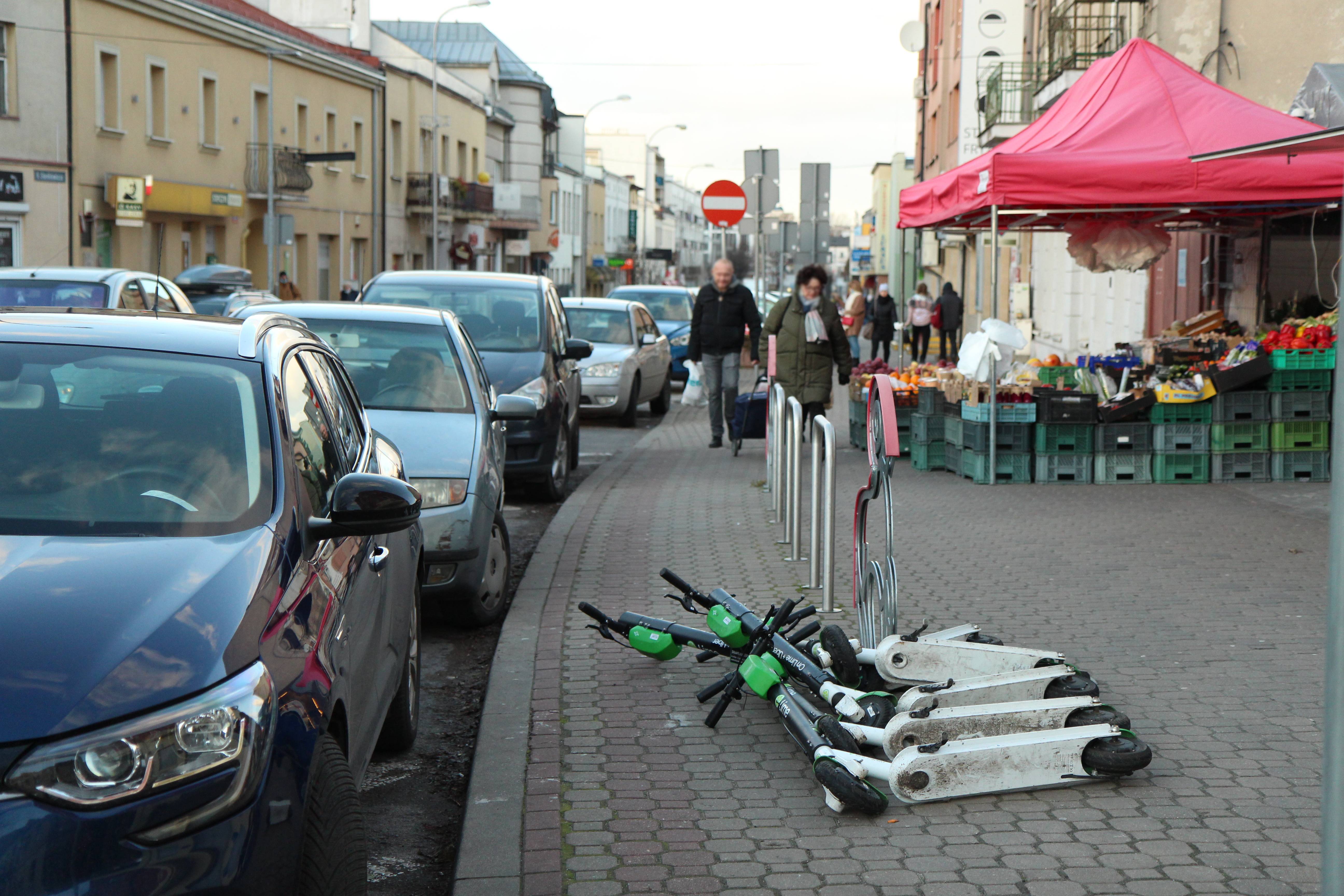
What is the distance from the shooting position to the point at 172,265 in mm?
32062

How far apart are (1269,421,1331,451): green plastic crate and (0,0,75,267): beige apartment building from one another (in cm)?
2207

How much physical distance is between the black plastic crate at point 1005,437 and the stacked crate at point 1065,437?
93mm

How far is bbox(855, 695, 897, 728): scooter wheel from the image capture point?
4805mm

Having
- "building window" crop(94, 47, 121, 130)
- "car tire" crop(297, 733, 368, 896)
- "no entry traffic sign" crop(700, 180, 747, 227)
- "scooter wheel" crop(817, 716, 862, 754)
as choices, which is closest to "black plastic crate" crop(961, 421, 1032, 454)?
"no entry traffic sign" crop(700, 180, 747, 227)

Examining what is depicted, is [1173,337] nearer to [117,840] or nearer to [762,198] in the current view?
[762,198]

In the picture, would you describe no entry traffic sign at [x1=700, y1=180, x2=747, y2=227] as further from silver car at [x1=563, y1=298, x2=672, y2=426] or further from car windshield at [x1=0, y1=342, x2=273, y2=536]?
car windshield at [x1=0, y1=342, x2=273, y2=536]

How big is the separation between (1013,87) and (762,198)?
15323mm

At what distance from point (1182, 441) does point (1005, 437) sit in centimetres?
144

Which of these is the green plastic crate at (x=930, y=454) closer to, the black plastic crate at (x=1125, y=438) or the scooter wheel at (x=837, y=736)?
the black plastic crate at (x=1125, y=438)

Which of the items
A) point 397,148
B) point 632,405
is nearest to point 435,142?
point 397,148

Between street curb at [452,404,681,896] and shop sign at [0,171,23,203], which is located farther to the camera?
shop sign at [0,171,23,203]

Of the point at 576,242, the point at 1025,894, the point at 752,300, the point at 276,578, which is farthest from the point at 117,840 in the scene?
the point at 576,242

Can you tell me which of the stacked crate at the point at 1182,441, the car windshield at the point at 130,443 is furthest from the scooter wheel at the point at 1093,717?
the stacked crate at the point at 1182,441

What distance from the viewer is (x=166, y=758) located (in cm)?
262
